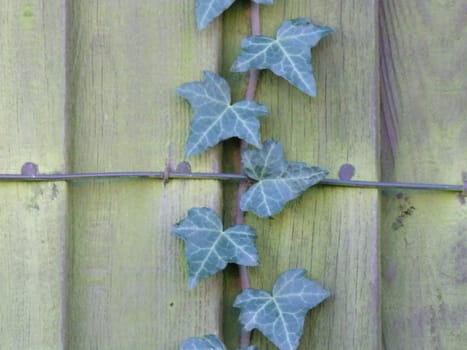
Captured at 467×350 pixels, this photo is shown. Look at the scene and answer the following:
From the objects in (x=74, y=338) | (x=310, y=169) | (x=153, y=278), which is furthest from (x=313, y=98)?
(x=74, y=338)

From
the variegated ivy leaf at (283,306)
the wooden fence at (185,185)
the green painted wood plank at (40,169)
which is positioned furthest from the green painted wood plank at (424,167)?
the green painted wood plank at (40,169)

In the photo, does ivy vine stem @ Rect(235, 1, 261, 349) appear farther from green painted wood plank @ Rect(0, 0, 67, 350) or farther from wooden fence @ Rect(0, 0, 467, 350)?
green painted wood plank @ Rect(0, 0, 67, 350)

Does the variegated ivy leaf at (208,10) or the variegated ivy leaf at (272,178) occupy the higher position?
the variegated ivy leaf at (208,10)

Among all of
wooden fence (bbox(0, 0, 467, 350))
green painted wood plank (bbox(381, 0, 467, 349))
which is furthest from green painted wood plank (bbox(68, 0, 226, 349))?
green painted wood plank (bbox(381, 0, 467, 349))

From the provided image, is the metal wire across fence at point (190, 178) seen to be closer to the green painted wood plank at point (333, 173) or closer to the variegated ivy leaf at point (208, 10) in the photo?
the green painted wood plank at point (333, 173)

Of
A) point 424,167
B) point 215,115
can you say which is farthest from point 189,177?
point 424,167

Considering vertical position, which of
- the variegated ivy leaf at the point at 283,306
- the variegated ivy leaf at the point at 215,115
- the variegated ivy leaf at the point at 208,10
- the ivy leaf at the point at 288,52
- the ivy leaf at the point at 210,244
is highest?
the variegated ivy leaf at the point at 208,10
